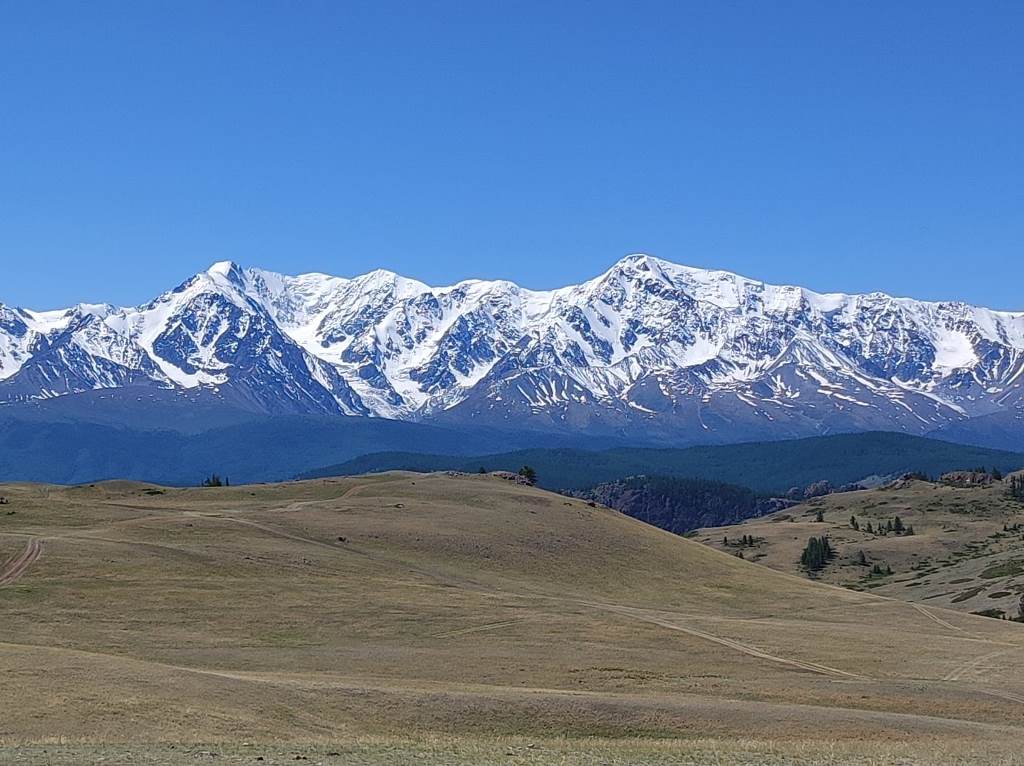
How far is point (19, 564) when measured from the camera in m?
81.9

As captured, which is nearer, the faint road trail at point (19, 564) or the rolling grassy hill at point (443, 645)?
the rolling grassy hill at point (443, 645)

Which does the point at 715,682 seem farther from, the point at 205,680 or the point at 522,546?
the point at 522,546

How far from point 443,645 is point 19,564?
31978 mm

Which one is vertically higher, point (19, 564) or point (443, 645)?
point (19, 564)

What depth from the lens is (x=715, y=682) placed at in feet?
198

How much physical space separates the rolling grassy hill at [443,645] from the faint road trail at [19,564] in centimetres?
25

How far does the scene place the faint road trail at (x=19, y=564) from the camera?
256 ft

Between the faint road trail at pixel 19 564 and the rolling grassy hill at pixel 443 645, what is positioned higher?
the faint road trail at pixel 19 564

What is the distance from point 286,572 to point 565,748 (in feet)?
165

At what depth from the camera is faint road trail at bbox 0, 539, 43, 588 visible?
7806 centimetres

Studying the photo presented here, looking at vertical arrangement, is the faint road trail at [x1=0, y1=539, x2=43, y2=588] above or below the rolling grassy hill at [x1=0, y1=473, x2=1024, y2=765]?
above

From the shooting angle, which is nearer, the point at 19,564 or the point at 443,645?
the point at 443,645

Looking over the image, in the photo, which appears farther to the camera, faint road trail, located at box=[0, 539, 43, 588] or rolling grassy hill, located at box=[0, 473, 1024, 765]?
faint road trail, located at box=[0, 539, 43, 588]

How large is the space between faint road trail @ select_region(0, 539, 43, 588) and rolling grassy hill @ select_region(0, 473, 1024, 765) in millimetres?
254
